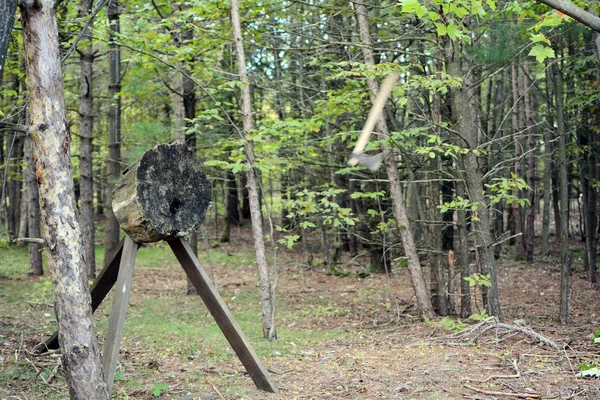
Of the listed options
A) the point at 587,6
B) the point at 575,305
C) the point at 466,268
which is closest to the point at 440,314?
the point at 466,268

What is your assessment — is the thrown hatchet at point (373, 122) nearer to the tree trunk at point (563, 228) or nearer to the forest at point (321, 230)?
the forest at point (321, 230)

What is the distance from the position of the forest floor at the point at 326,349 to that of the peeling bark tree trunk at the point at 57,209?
3.45 feet

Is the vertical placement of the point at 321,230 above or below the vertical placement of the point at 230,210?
below

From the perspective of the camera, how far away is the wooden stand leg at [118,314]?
4605mm

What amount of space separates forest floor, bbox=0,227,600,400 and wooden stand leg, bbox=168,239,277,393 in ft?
0.56

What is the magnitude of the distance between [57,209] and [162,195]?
1.13 metres

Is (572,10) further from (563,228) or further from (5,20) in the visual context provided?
(563,228)

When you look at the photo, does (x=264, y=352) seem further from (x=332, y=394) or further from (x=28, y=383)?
(x=28, y=383)

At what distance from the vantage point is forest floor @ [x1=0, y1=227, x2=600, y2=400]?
5207 mm

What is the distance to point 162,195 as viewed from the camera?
5062mm

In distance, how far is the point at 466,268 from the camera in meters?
9.85

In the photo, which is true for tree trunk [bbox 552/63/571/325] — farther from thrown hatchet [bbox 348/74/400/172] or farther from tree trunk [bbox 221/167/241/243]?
tree trunk [bbox 221/167/241/243]

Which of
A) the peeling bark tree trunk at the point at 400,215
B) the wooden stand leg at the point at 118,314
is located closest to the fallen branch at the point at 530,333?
the peeling bark tree trunk at the point at 400,215

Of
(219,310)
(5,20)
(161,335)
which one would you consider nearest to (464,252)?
(161,335)
